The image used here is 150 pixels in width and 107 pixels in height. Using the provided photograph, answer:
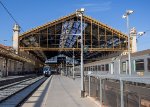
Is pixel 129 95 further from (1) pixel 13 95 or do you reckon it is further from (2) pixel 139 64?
(1) pixel 13 95

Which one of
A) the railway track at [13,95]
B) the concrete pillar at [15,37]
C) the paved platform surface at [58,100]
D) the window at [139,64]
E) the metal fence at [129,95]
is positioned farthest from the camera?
the concrete pillar at [15,37]

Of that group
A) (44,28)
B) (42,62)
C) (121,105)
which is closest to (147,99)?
(121,105)

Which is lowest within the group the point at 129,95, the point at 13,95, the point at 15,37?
the point at 13,95

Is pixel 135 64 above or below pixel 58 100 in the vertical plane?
above

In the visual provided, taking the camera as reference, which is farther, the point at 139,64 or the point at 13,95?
the point at 13,95

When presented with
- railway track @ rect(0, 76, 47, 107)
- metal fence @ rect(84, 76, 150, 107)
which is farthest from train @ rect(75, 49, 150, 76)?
metal fence @ rect(84, 76, 150, 107)

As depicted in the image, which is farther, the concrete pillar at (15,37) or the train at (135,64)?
the concrete pillar at (15,37)

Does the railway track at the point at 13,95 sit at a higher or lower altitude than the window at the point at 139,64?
lower

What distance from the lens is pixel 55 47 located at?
82.4 m

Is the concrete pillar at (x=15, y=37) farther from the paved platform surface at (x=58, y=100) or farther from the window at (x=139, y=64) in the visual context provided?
the window at (x=139, y=64)

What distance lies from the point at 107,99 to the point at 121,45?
6753cm

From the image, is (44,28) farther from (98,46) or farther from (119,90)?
(119,90)

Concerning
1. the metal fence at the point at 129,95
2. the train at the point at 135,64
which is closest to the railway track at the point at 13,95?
the train at the point at 135,64

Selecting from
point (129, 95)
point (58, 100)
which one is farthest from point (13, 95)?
point (129, 95)
